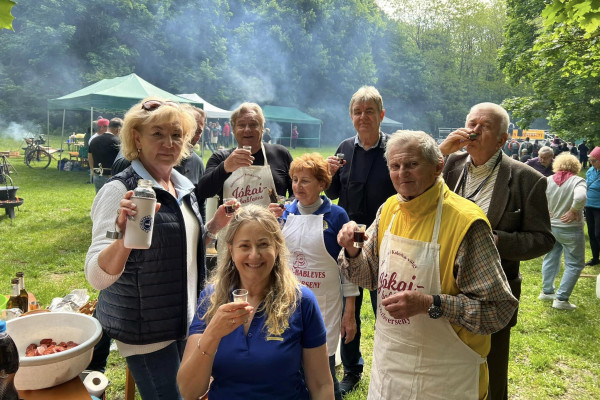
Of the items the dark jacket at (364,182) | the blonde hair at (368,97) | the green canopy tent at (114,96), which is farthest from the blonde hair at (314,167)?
the green canopy tent at (114,96)

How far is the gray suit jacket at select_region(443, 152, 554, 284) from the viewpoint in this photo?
2609mm

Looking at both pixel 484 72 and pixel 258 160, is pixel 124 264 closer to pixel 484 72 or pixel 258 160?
pixel 258 160

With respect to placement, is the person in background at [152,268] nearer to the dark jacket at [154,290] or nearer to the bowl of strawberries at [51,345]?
the dark jacket at [154,290]

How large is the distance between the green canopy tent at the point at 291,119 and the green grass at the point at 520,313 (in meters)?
22.0

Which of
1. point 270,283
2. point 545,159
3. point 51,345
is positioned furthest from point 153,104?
point 545,159

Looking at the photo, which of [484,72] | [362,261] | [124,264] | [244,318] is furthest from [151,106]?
[484,72]

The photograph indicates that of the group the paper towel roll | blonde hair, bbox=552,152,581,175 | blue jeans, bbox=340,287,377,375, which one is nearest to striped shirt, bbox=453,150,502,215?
blue jeans, bbox=340,287,377,375

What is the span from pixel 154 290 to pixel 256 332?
0.54 meters

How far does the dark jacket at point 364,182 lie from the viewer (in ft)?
11.6

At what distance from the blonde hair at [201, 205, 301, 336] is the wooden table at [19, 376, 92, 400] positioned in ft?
2.11

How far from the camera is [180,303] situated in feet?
7.10

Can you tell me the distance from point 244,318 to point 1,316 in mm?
1781

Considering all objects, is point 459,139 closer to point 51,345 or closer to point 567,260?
point 51,345

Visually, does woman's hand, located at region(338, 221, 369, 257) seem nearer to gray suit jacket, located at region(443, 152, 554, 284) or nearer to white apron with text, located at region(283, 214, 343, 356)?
white apron with text, located at region(283, 214, 343, 356)
